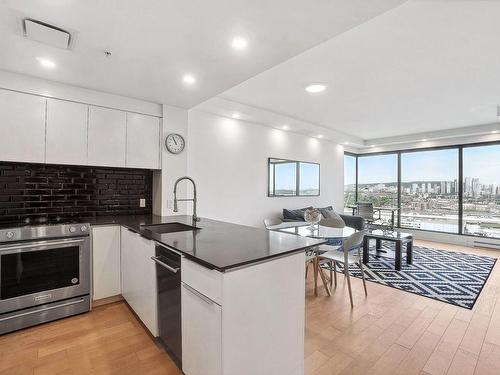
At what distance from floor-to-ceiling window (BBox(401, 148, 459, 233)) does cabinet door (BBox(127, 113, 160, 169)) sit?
253 inches

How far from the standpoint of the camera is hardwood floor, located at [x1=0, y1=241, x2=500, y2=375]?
1.85 m

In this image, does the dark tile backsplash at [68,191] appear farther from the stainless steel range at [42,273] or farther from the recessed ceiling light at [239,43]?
the recessed ceiling light at [239,43]

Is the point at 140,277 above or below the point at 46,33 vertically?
below

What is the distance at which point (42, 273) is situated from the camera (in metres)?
2.40

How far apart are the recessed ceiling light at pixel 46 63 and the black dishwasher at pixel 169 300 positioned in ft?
6.22

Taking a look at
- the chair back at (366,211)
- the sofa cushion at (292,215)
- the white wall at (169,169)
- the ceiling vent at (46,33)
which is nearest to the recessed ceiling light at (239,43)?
the ceiling vent at (46,33)

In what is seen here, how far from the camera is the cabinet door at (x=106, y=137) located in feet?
9.49

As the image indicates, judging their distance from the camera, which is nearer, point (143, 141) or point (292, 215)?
point (143, 141)

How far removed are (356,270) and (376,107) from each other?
2.67m

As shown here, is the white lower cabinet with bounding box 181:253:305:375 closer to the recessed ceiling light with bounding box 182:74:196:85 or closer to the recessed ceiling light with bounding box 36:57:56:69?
the recessed ceiling light with bounding box 182:74:196:85

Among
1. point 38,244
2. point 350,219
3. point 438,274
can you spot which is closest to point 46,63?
point 38,244

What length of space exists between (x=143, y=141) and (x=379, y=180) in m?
6.50

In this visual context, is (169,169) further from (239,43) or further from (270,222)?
(239,43)

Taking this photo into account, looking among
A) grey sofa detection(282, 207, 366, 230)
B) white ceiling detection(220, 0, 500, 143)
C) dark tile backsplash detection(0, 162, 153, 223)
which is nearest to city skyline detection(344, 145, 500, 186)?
white ceiling detection(220, 0, 500, 143)
